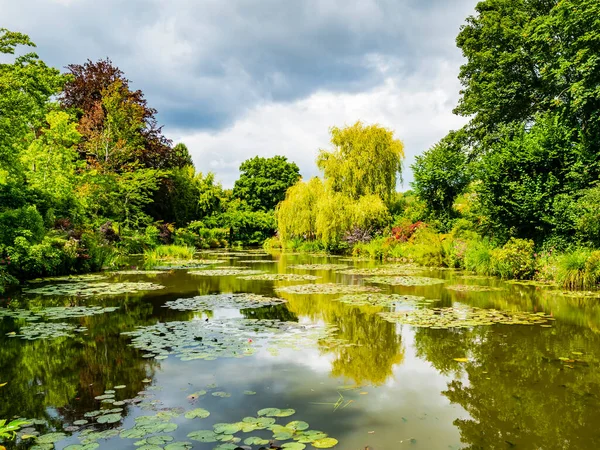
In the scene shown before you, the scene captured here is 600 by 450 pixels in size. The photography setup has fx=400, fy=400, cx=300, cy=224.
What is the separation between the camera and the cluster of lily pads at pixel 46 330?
565 cm

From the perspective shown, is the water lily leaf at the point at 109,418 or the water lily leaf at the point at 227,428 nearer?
the water lily leaf at the point at 227,428

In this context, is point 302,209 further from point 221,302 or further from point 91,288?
point 221,302

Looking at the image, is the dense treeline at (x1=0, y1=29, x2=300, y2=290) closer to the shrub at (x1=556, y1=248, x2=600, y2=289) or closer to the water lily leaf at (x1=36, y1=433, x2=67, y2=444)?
the water lily leaf at (x1=36, y1=433, x2=67, y2=444)

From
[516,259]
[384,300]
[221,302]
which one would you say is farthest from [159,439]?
[516,259]

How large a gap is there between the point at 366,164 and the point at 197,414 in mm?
21100

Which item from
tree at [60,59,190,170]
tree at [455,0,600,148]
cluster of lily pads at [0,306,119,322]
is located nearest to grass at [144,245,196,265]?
tree at [60,59,190,170]

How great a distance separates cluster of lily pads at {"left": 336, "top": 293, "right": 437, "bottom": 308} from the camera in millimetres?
7998

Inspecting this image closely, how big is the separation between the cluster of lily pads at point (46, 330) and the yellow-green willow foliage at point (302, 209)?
19465 mm

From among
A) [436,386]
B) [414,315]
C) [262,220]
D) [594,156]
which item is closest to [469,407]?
[436,386]

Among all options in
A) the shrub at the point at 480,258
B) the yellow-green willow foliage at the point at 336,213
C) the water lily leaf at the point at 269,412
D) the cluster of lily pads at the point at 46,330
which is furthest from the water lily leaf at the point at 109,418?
the yellow-green willow foliage at the point at 336,213

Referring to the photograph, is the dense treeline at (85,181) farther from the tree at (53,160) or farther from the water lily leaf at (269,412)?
the water lily leaf at (269,412)

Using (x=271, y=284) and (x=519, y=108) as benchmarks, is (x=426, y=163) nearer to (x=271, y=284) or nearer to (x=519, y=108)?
(x=519, y=108)

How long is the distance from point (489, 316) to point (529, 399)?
11.4 feet

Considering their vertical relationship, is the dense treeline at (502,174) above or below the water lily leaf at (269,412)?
above
